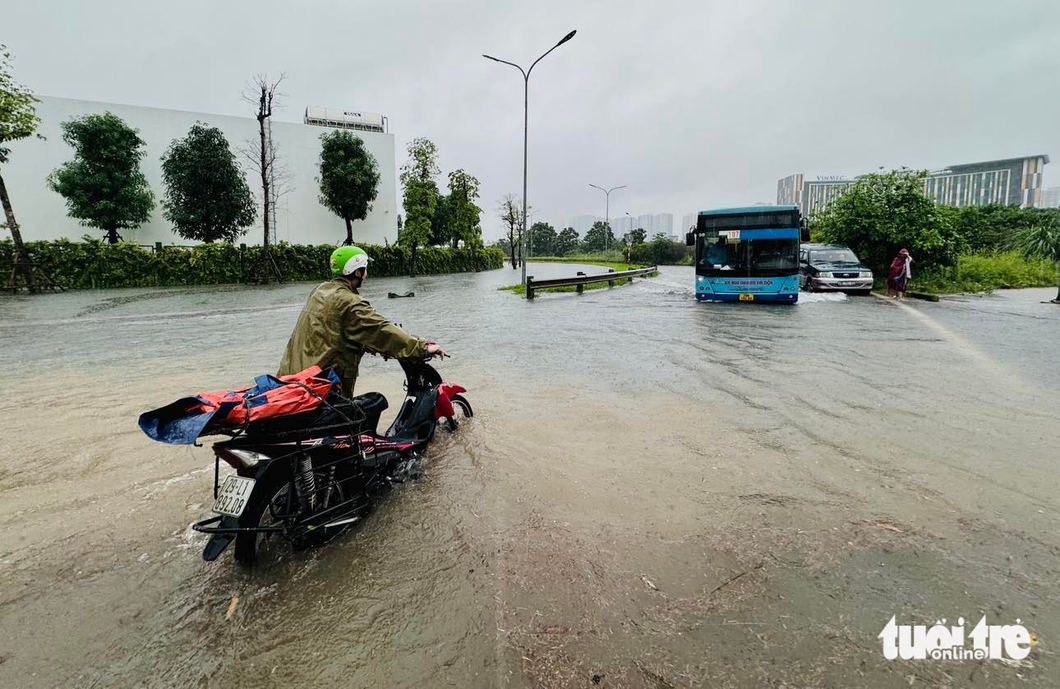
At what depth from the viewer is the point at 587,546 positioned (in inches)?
129

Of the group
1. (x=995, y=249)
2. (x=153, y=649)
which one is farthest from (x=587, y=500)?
(x=995, y=249)

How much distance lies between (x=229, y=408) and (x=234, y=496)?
1.67 ft

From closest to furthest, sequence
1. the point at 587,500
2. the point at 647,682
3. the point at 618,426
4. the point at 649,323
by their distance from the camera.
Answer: the point at 647,682 → the point at 587,500 → the point at 618,426 → the point at 649,323

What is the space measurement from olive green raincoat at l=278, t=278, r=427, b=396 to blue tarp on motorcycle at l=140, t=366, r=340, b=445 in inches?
21.9

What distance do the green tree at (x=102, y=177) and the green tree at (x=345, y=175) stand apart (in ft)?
40.7

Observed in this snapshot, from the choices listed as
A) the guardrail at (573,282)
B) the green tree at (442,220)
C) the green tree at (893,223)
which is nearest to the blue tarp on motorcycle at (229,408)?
the guardrail at (573,282)

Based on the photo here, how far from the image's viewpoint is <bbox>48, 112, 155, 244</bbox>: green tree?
111ft

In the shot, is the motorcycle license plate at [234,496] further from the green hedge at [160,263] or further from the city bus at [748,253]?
the green hedge at [160,263]

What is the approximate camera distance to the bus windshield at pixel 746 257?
16.4m

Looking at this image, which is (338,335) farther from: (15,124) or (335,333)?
(15,124)

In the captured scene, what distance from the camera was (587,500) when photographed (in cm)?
386

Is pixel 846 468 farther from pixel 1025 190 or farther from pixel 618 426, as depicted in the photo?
pixel 1025 190

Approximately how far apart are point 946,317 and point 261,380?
15.8 metres

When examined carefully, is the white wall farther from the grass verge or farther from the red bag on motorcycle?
the grass verge
